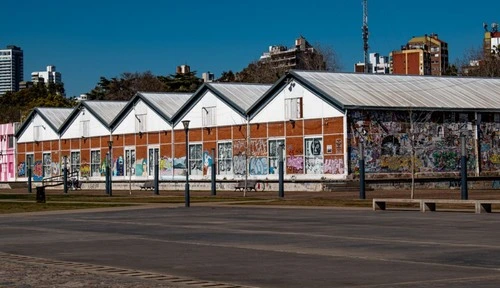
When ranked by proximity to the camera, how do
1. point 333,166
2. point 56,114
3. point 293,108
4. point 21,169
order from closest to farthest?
point 333,166
point 293,108
point 56,114
point 21,169

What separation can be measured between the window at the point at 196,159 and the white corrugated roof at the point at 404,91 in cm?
1397

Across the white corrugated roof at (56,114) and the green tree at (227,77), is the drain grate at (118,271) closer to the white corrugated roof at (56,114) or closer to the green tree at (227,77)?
the white corrugated roof at (56,114)

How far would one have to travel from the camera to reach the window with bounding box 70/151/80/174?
101 meters

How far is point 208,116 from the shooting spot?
83.0 meters

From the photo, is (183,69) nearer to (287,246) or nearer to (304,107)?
(304,107)

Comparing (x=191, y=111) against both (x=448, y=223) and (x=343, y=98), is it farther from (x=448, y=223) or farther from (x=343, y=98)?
(x=448, y=223)

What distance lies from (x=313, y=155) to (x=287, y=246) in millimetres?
48926

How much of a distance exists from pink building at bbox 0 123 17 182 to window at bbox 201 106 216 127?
126 ft

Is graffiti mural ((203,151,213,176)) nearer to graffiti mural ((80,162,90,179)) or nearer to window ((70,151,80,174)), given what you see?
graffiti mural ((80,162,90,179))

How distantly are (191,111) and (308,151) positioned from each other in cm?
1687

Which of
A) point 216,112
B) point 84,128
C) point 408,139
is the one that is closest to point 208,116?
point 216,112

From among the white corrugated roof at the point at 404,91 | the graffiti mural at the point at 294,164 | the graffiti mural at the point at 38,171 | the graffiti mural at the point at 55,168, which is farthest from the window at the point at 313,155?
the graffiti mural at the point at 38,171

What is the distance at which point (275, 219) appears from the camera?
33.6m

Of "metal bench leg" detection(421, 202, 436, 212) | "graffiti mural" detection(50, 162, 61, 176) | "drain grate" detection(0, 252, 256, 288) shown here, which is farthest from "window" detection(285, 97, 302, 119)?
"drain grate" detection(0, 252, 256, 288)
